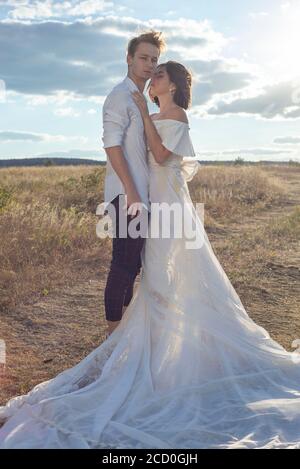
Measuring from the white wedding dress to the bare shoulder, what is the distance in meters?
0.05

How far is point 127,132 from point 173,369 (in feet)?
5.15

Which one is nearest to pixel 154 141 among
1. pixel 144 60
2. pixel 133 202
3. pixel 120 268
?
pixel 133 202

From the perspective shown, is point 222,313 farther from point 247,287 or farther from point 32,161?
point 32,161

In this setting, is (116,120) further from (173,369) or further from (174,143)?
(173,369)

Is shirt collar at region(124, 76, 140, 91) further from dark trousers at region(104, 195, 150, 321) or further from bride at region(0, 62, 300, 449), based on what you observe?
dark trousers at region(104, 195, 150, 321)

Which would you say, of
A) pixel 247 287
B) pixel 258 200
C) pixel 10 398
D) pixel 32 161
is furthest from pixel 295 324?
pixel 32 161

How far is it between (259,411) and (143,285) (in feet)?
3.73

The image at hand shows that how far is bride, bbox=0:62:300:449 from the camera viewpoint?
317 cm

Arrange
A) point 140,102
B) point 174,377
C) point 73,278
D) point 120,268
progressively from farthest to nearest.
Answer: point 73,278 → point 120,268 → point 140,102 → point 174,377

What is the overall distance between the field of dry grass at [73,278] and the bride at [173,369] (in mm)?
730

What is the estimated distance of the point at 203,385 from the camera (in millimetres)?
3660

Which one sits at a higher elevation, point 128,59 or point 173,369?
point 128,59

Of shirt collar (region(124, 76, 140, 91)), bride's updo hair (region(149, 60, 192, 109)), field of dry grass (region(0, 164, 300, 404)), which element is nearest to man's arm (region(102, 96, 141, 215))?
shirt collar (region(124, 76, 140, 91))

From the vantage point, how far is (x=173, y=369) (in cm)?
371
